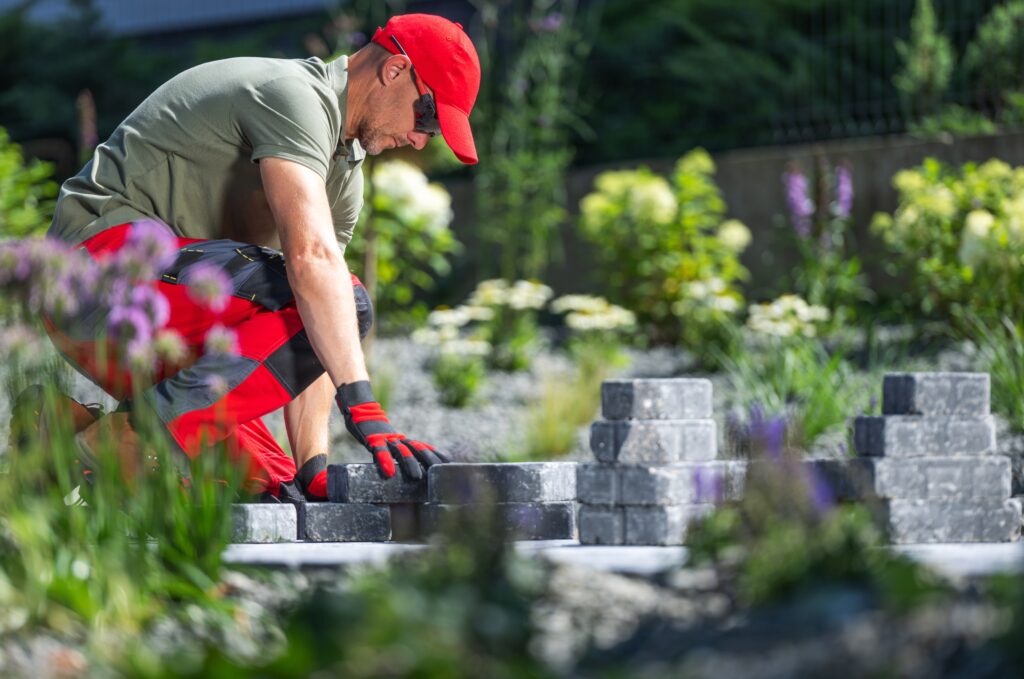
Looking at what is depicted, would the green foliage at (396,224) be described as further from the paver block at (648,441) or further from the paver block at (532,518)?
the paver block at (648,441)

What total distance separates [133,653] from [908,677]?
2.89ft

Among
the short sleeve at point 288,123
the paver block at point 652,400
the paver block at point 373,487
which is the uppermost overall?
the short sleeve at point 288,123

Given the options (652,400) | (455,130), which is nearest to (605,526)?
(652,400)

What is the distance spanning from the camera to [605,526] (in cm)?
252

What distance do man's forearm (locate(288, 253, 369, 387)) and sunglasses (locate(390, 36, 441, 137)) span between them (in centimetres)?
51

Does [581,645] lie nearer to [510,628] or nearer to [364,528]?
[510,628]

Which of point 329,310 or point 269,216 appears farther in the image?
point 269,216

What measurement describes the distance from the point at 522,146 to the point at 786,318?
273 centimetres

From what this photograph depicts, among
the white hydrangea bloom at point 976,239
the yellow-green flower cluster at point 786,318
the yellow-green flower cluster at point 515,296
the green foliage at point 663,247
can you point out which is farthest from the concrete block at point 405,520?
the green foliage at point 663,247

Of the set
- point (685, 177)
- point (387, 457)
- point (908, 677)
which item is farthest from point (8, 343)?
point (685, 177)

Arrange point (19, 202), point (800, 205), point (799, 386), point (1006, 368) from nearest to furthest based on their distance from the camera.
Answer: point (1006, 368) → point (799, 386) → point (800, 205) → point (19, 202)

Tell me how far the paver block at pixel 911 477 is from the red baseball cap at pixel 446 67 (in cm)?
114

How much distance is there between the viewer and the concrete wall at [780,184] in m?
7.12

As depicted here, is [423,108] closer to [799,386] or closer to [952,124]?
[799,386]
